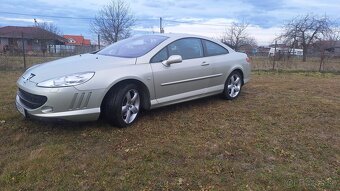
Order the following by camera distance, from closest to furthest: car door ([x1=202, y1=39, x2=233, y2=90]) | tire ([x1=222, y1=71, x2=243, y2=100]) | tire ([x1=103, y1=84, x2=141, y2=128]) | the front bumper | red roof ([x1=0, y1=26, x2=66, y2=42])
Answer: the front bumper, tire ([x1=103, y1=84, x2=141, y2=128]), car door ([x1=202, y1=39, x2=233, y2=90]), tire ([x1=222, y1=71, x2=243, y2=100]), red roof ([x1=0, y1=26, x2=66, y2=42])

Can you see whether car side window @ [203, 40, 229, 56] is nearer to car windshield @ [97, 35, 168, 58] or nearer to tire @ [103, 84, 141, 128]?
car windshield @ [97, 35, 168, 58]

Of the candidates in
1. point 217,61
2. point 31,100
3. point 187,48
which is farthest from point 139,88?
point 217,61

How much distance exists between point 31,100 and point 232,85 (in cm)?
386

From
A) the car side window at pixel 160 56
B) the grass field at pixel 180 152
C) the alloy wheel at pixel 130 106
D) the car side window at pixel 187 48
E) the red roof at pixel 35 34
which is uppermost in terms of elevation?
the red roof at pixel 35 34

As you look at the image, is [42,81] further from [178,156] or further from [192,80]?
[192,80]

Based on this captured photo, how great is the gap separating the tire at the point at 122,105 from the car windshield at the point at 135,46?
61cm

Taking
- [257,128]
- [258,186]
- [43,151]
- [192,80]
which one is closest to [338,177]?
A: [258,186]

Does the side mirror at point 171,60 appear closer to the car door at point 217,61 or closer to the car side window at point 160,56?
the car side window at point 160,56

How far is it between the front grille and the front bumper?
3cm

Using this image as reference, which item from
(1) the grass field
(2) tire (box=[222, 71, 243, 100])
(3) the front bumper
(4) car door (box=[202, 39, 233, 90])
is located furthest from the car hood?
(2) tire (box=[222, 71, 243, 100])

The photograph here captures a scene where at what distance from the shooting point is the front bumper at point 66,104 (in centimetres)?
395

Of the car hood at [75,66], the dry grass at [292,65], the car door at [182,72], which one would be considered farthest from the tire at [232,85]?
the dry grass at [292,65]

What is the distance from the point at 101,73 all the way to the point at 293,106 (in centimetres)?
372

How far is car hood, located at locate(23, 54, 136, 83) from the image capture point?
4.18 m
